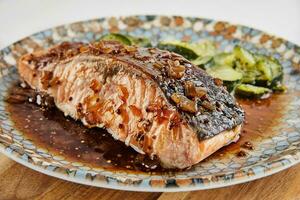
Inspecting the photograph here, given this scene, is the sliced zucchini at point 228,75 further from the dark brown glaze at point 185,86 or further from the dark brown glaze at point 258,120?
the dark brown glaze at point 185,86

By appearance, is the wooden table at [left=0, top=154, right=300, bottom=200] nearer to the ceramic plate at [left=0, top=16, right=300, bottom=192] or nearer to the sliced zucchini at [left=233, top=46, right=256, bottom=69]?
the ceramic plate at [left=0, top=16, right=300, bottom=192]

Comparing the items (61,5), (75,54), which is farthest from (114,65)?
(61,5)

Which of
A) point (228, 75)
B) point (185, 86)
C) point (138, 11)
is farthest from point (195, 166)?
point (138, 11)

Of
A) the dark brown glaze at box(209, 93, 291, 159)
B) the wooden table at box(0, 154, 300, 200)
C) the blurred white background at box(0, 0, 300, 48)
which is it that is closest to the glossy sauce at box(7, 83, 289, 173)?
the dark brown glaze at box(209, 93, 291, 159)

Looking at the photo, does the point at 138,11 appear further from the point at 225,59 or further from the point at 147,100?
the point at 147,100

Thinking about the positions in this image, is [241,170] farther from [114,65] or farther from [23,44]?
[23,44]
